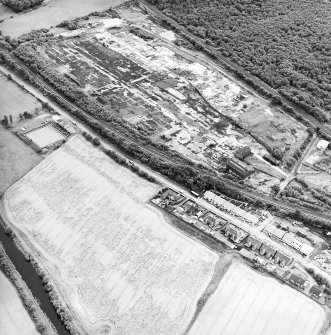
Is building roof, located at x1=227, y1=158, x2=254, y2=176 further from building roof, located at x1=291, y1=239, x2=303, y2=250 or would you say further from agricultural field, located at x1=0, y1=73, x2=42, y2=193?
agricultural field, located at x1=0, y1=73, x2=42, y2=193

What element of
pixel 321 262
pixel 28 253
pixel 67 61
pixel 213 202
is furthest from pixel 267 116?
pixel 28 253

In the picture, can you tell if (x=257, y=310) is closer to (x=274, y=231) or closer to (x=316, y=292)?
(x=316, y=292)

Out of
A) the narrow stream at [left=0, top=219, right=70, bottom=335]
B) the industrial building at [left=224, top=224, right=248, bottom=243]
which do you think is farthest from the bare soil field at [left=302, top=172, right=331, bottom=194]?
the narrow stream at [left=0, top=219, right=70, bottom=335]

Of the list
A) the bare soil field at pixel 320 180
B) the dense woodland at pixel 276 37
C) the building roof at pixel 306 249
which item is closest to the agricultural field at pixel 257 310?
the building roof at pixel 306 249

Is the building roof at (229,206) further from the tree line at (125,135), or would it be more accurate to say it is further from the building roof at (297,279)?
the building roof at (297,279)

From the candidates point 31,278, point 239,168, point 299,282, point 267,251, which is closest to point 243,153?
point 239,168

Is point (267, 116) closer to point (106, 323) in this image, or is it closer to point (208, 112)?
point (208, 112)
